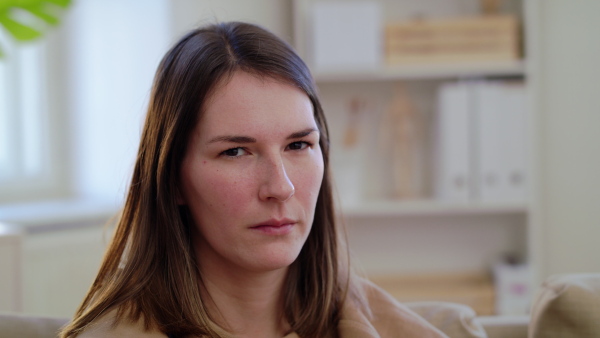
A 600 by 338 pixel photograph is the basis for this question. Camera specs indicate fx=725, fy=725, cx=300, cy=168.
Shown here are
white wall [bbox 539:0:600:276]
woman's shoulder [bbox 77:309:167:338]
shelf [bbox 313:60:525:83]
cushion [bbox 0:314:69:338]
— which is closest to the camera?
woman's shoulder [bbox 77:309:167:338]

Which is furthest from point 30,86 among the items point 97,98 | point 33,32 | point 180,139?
point 180,139

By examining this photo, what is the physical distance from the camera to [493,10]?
2.76 meters

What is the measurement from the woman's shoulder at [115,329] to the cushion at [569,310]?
1.92 feet

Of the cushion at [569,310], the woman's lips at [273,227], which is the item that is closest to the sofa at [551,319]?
the cushion at [569,310]

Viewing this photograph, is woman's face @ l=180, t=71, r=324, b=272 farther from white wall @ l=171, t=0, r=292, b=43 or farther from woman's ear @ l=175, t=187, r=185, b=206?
white wall @ l=171, t=0, r=292, b=43

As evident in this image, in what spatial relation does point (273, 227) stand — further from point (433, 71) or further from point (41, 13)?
point (433, 71)

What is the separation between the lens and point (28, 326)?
111cm

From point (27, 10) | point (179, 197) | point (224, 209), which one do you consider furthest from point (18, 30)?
point (224, 209)

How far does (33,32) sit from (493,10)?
1656 millimetres

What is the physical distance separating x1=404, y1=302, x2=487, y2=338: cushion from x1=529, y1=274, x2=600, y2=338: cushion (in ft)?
0.31

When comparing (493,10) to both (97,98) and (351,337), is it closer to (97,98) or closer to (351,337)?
(97,98)

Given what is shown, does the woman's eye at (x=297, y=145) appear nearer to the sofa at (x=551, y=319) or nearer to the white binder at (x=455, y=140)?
the sofa at (x=551, y=319)

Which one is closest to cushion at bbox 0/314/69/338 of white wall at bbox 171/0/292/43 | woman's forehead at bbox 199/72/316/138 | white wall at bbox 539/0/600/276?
woman's forehead at bbox 199/72/316/138

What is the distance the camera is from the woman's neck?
1120 mm
